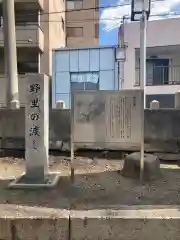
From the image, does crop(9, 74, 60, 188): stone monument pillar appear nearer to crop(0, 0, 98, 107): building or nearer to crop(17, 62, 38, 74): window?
crop(0, 0, 98, 107): building

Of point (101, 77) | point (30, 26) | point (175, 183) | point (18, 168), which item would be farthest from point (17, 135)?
point (30, 26)

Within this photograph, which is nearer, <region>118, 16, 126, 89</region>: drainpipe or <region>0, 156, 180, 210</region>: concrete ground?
<region>0, 156, 180, 210</region>: concrete ground

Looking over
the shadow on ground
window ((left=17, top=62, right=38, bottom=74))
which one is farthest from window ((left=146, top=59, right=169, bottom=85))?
the shadow on ground

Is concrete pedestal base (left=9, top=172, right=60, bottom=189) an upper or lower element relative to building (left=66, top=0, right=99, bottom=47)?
lower

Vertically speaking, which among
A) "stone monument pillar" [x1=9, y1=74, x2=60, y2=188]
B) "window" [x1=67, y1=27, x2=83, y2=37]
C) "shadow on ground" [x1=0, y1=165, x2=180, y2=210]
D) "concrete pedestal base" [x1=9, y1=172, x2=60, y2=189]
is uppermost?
"window" [x1=67, y1=27, x2=83, y2=37]

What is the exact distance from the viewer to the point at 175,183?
571cm

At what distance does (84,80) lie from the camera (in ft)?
70.1

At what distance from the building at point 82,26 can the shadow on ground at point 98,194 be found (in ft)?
95.5

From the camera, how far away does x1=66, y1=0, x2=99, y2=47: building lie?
33.7 metres

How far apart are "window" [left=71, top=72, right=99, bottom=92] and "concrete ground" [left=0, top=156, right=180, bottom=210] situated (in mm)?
14305

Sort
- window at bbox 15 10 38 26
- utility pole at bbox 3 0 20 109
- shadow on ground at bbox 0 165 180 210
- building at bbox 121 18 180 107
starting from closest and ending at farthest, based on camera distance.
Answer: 1. shadow on ground at bbox 0 165 180 210
2. utility pole at bbox 3 0 20 109
3. building at bbox 121 18 180 107
4. window at bbox 15 10 38 26

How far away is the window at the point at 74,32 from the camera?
3431 cm

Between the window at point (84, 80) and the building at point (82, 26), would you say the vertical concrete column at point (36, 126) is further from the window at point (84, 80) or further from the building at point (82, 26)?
the building at point (82, 26)

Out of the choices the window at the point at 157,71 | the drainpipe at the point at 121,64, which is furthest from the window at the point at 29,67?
the window at the point at 157,71
